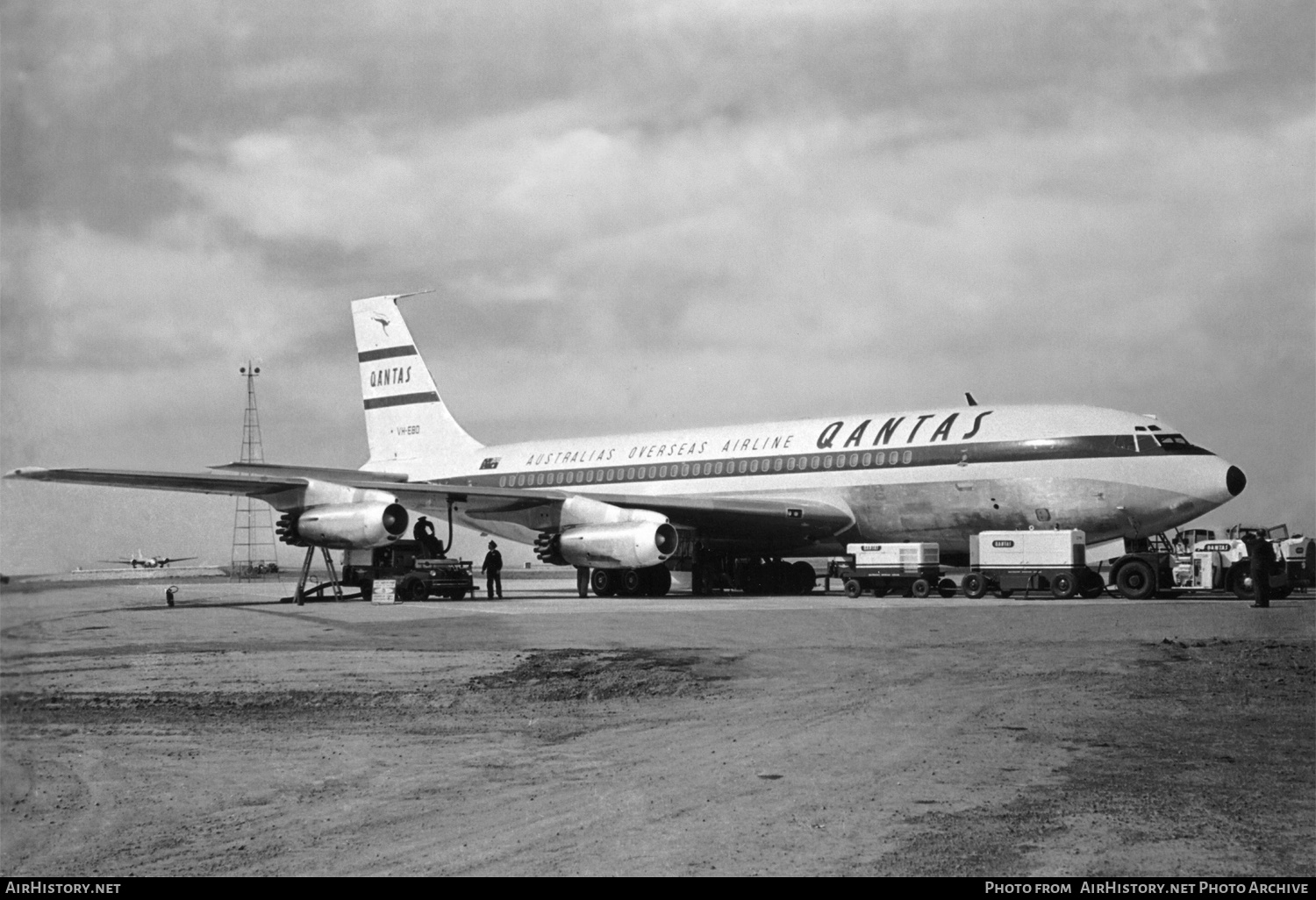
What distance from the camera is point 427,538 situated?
105ft

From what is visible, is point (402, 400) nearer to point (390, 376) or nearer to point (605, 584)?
point (390, 376)

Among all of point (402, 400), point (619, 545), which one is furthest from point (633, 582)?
point (402, 400)

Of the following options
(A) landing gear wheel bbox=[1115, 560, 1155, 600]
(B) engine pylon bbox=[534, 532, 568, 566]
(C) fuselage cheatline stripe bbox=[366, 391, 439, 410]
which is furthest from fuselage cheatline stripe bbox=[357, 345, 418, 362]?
(A) landing gear wheel bbox=[1115, 560, 1155, 600]

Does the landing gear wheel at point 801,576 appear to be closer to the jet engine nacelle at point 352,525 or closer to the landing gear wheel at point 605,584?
the landing gear wheel at point 605,584

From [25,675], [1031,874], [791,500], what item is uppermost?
[791,500]

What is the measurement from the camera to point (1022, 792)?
8898mm

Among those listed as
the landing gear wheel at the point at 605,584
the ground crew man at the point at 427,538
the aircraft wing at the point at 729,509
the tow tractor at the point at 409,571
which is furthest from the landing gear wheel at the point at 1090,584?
the ground crew man at the point at 427,538

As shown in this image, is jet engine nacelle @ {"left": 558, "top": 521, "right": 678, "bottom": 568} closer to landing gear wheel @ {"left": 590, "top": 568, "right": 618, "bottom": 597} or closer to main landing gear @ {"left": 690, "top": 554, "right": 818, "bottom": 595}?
landing gear wheel @ {"left": 590, "top": 568, "right": 618, "bottom": 597}

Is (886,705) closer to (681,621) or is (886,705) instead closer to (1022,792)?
(1022,792)

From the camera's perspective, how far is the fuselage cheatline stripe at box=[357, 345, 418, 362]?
45438mm

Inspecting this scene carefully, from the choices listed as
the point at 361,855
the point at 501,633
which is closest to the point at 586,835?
the point at 361,855

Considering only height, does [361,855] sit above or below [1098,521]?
below

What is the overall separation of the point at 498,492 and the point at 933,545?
35.3ft

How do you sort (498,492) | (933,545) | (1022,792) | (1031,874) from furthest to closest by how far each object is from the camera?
1. (498,492)
2. (933,545)
3. (1022,792)
4. (1031,874)
